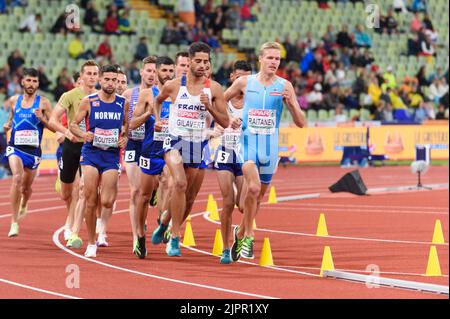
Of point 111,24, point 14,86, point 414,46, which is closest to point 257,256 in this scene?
point 14,86

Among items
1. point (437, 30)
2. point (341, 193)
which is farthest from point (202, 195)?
point (437, 30)

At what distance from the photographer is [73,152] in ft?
46.8

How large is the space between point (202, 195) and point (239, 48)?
42.3 ft

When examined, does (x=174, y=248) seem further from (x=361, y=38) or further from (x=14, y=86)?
(x=361, y=38)

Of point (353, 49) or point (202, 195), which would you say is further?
point (353, 49)

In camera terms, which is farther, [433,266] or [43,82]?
[43,82]

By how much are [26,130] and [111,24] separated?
51.8 ft

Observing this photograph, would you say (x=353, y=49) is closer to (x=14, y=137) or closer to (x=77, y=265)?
(x=14, y=137)

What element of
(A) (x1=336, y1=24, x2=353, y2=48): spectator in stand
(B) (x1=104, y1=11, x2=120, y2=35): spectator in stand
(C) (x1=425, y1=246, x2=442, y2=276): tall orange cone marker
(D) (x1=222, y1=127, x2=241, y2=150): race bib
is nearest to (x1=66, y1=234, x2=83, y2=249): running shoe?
(D) (x1=222, y1=127, x2=241, y2=150): race bib

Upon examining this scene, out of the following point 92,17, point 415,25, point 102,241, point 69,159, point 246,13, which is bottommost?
point 102,241

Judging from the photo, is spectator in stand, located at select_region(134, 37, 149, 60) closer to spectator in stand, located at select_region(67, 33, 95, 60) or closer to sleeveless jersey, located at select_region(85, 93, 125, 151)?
spectator in stand, located at select_region(67, 33, 95, 60)

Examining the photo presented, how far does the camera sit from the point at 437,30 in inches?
1531

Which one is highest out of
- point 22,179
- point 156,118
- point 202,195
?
point 156,118

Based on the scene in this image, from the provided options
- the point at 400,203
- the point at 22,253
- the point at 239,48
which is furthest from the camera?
the point at 239,48
